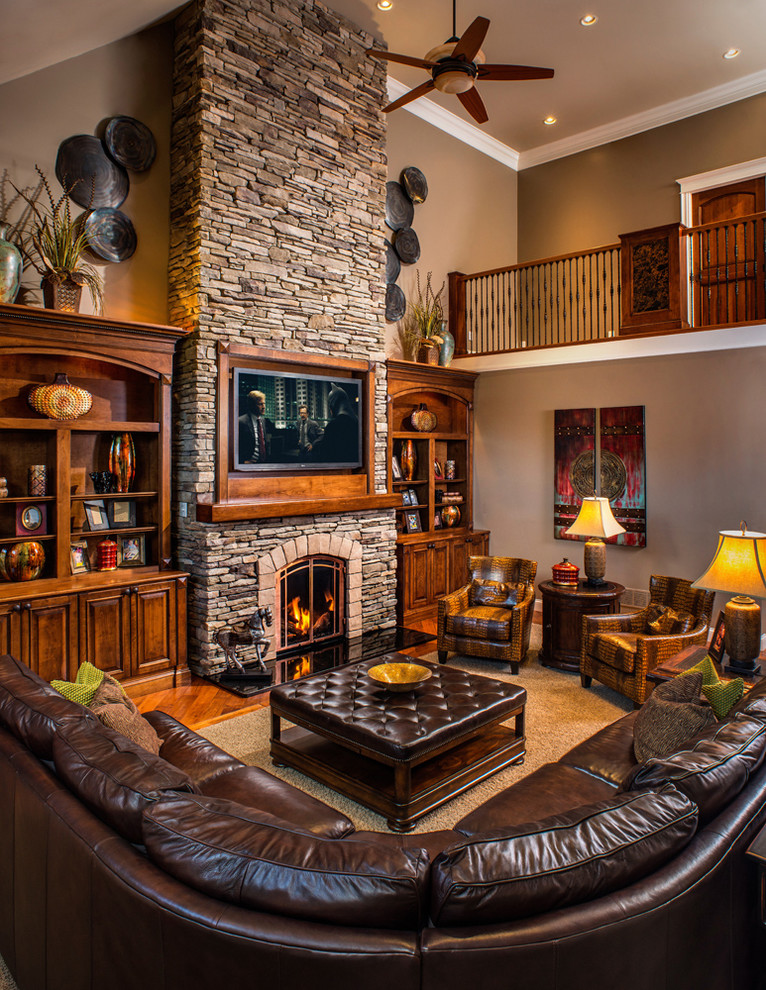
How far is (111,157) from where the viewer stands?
483 cm

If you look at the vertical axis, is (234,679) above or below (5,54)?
below

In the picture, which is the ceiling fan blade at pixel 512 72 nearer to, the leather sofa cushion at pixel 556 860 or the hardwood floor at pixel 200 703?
the leather sofa cushion at pixel 556 860

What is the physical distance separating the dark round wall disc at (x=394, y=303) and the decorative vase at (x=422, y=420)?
102 cm

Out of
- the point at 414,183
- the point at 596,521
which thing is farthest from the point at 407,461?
the point at 414,183

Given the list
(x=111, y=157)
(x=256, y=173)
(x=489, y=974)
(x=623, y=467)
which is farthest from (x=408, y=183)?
(x=489, y=974)

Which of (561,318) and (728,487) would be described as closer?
(728,487)

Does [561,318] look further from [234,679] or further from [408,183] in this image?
[234,679]

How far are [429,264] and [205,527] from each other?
4.37 metres

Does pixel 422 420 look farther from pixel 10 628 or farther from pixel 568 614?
pixel 10 628

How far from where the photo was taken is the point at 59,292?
4.36m

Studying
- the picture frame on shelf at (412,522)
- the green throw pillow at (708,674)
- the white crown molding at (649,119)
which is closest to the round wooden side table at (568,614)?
the picture frame on shelf at (412,522)

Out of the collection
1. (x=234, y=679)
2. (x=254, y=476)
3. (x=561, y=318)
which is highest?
(x=561, y=318)

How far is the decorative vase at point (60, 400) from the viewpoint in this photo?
437 cm

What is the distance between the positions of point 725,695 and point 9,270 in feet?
15.1
